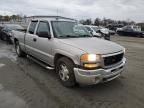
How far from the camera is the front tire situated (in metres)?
4.33

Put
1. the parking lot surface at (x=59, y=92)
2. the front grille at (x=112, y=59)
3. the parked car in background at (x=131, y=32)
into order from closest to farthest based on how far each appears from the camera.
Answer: the parking lot surface at (x=59, y=92), the front grille at (x=112, y=59), the parked car in background at (x=131, y=32)

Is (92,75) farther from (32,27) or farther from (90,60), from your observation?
(32,27)

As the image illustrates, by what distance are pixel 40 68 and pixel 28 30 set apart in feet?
5.24

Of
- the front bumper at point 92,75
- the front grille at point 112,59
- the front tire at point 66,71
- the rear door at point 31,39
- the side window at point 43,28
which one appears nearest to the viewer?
the front bumper at point 92,75

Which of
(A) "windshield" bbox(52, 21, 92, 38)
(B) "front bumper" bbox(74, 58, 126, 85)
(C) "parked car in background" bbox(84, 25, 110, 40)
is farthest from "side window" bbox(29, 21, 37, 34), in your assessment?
(C) "parked car in background" bbox(84, 25, 110, 40)

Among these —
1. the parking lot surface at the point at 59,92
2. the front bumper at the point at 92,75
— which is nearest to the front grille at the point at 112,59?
the front bumper at the point at 92,75

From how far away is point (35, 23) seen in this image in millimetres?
6336

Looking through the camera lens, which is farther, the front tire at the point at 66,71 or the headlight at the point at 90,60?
the front tire at the point at 66,71

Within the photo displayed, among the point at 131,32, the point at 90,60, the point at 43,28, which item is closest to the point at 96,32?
the point at 43,28

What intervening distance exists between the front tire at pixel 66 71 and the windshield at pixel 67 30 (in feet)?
2.76

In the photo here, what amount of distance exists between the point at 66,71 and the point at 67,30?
4.81 feet

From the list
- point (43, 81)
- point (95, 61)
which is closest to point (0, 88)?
point (43, 81)

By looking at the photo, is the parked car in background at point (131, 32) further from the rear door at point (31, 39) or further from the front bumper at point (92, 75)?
the front bumper at point (92, 75)

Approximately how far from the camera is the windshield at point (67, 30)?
5.08m
